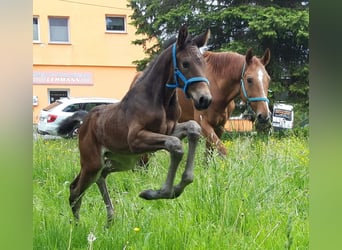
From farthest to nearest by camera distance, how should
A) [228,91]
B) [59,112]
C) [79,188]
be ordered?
[228,91] → [59,112] → [79,188]

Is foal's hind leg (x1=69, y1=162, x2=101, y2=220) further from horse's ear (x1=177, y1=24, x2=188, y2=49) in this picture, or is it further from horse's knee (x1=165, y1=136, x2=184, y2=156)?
horse's ear (x1=177, y1=24, x2=188, y2=49)

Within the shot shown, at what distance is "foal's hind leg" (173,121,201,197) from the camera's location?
1687 millimetres

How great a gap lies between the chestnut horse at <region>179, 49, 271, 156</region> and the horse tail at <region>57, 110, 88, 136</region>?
0.55 m

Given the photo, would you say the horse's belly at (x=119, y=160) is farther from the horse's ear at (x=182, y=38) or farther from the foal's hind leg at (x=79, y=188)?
the horse's ear at (x=182, y=38)

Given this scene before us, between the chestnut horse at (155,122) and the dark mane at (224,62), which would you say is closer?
the chestnut horse at (155,122)

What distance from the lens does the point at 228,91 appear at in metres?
2.94

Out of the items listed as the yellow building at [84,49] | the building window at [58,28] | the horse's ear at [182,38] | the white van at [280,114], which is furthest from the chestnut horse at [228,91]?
the building window at [58,28]

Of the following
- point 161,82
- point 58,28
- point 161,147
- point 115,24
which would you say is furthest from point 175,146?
point 58,28

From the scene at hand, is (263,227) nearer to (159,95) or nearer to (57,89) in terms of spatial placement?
(159,95)

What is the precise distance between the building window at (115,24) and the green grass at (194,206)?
2.91 ft

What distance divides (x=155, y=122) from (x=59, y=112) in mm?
1036

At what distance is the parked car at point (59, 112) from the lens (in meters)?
2.54

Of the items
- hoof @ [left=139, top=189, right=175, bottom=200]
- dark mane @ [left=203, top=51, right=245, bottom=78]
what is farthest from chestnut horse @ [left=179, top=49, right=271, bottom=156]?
hoof @ [left=139, top=189, right=175, bottom=200]

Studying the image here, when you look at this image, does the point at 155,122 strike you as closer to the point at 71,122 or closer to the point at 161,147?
the point at 161,147
